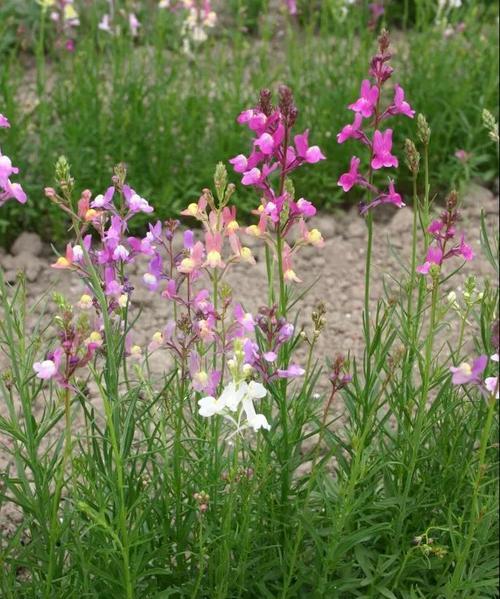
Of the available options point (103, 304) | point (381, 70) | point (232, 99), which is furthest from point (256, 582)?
point (232, 99)

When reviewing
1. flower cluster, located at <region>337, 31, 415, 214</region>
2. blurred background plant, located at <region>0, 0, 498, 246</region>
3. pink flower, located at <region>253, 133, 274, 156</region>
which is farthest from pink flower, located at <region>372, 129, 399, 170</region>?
blurred background plant, located at <region>0, 0, 498, 246</region>

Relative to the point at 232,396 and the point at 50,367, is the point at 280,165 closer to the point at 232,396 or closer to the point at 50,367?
the point at 232,396

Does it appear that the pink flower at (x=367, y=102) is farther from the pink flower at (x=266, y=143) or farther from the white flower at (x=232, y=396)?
the white flower at (x=232, y=396)

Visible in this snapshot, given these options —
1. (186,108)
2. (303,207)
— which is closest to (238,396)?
(303,207)

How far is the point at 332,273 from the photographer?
4293 millimetres

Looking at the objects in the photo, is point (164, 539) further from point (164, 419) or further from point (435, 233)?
point (435, 233)

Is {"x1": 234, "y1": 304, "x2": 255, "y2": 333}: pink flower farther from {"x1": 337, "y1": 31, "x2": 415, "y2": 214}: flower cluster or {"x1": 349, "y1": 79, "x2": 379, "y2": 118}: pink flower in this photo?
{"x1": 349, "y1": 79, "x2": 379, "y2": 118}: pink flower

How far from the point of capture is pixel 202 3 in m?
4.94

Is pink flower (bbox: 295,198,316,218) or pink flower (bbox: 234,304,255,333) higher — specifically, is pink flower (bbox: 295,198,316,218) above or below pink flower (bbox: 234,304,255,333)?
above

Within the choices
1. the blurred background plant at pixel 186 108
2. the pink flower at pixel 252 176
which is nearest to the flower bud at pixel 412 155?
the pink flower at pixel 252 176

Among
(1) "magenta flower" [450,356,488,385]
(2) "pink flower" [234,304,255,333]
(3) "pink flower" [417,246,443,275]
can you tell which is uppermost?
(3) "pink flower" [417,246,443,275]

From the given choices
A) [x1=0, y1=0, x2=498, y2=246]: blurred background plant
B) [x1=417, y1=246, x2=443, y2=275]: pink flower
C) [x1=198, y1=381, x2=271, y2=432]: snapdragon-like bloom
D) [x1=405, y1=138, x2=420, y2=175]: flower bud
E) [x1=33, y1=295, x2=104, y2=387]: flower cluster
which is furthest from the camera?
[x1=0, y1=0, x2=498, y2=246]: blurred background plant

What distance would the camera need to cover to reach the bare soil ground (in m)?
3.94

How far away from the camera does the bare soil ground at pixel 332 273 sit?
3.94m
